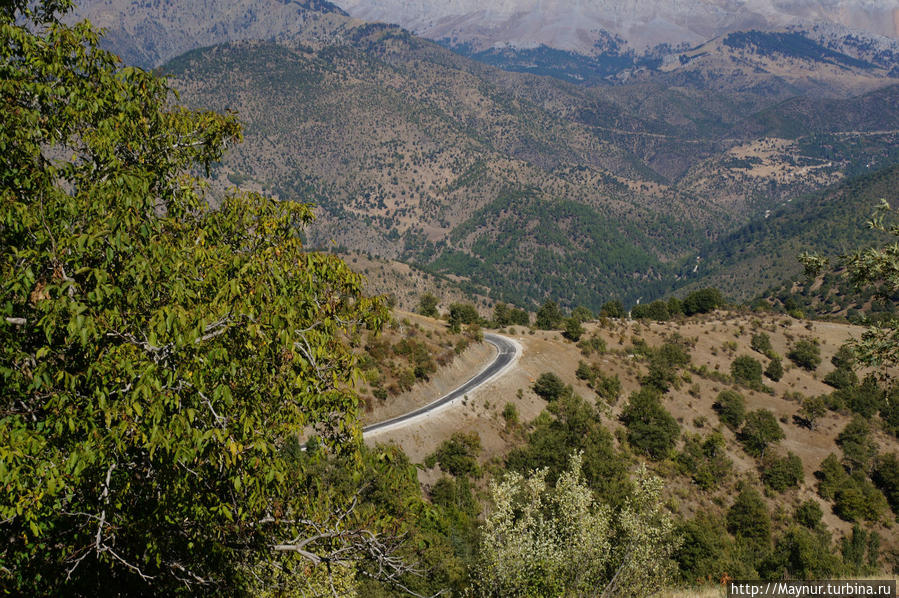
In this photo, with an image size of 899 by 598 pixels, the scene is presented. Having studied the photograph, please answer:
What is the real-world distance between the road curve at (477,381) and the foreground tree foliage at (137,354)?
128 feet

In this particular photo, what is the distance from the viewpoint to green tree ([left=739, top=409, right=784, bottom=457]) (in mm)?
62344

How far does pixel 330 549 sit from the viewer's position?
9328 millimetres

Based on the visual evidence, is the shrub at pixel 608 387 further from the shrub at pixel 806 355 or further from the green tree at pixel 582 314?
the shrub at pixel 806 355

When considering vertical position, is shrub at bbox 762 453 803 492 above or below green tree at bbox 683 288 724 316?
below

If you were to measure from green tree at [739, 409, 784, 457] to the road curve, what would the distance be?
90.8 feet

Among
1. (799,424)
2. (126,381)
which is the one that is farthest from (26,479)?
(799,424)

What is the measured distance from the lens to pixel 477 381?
204 ft

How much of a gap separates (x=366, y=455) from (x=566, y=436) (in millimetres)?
48261

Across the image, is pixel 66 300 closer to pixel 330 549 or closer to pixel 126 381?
pixel 126 381

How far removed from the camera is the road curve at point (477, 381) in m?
50.0

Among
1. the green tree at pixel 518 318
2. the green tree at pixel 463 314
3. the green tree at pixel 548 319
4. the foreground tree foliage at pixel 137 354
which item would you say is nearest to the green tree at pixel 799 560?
the foreground tree foliage at pixel 137 354

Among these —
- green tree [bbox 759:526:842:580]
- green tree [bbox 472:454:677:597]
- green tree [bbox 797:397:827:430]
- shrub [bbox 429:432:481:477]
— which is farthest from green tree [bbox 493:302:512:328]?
green tree [bbox 472:454:677:597]

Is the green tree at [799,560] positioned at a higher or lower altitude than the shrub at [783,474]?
higher

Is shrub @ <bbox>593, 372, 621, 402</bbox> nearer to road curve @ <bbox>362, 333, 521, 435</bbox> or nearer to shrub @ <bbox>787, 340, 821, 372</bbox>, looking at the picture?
road curve @ <bbox>362, 333, 521, 435</bbox>
